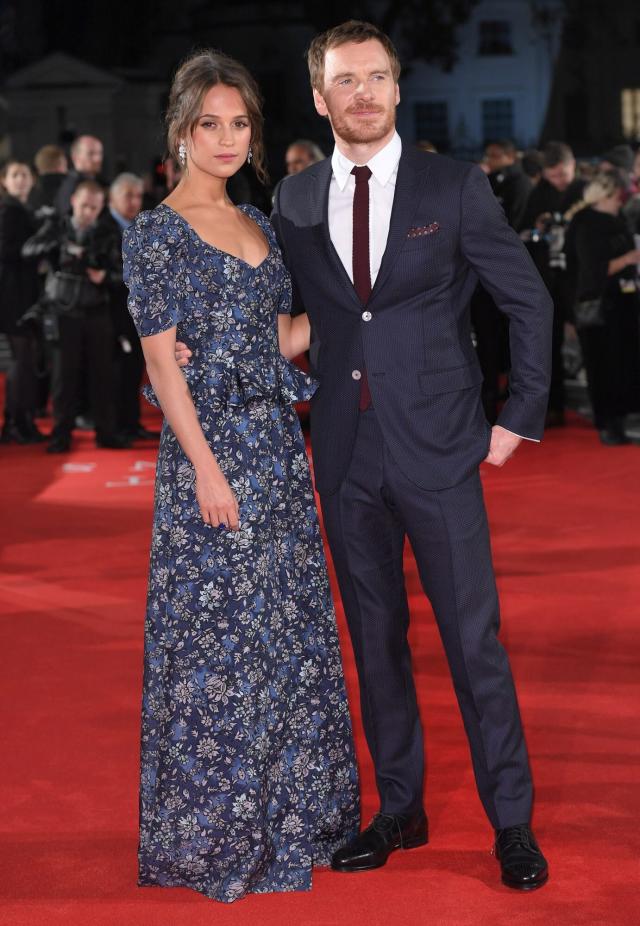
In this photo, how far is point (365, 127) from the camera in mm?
3373

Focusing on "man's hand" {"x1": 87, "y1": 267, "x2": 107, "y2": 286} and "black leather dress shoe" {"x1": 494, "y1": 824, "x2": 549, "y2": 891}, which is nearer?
"black leather dress shoe" {"x1": 494, "y1": 824, "x2": 549, "y2": 891}

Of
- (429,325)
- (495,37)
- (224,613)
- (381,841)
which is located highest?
(495,37)

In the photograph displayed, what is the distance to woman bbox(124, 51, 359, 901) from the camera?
3.43m

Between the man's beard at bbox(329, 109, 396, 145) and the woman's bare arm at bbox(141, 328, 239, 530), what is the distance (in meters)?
0.60

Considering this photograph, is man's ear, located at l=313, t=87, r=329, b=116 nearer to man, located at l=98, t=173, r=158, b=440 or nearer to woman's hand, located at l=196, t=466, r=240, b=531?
woman's hand, located at l=196, t=466, r=240, b=531

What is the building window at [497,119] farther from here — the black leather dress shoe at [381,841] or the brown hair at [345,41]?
the black leather dress shoe at [381,841]

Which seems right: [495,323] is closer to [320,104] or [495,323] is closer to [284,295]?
[284,295]

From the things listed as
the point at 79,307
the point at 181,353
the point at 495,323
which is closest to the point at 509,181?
the point at 495,323

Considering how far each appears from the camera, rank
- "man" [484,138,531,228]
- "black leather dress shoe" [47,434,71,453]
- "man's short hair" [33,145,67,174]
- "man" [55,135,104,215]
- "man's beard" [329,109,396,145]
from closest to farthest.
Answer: "man's beard" [329,109,396,145], "black leather dress shoe" [47,434,71,453], "man" [55,135,104,215], "man" [484,138,531,228], "man's short hair" [33,145,67,174]

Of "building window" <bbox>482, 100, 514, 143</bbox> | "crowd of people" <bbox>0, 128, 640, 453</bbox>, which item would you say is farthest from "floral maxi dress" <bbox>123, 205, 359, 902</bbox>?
"building window" <bbox>482, 100, 514, 143</bbox>

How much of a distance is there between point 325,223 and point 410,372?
412 mm

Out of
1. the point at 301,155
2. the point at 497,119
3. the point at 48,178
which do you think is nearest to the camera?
the point at 301,155

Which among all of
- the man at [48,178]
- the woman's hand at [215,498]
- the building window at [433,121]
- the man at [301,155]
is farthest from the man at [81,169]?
the building window at [433,121]

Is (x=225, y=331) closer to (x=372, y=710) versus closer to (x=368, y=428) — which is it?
(x=368, y=428)
